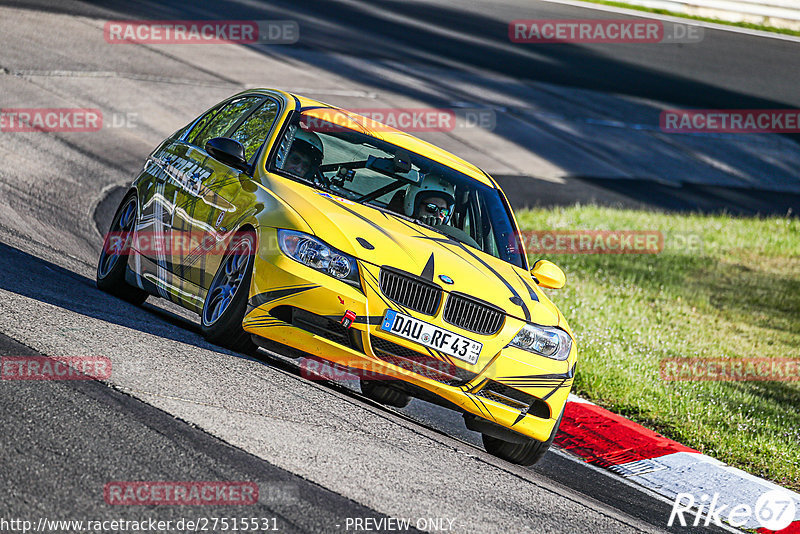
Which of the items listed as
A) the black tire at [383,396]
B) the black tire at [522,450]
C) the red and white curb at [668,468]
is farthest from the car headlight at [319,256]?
the red and white curb at [668,468]

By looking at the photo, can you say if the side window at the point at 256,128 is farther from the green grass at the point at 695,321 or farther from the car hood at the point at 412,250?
the green grass at the point at 695,321

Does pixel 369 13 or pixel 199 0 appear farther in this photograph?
pixel 369 13

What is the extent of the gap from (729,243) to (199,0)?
1479cm

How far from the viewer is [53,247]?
923 centimetres

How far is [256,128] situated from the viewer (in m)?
7.68

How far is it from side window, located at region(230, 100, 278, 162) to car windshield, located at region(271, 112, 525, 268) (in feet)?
0.63

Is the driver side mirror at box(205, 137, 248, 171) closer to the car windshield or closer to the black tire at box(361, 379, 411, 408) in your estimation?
the car windshield

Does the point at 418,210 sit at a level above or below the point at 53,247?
above

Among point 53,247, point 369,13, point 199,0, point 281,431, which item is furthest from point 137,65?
point 281,431

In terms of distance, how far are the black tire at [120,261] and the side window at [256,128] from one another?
1.03 meters

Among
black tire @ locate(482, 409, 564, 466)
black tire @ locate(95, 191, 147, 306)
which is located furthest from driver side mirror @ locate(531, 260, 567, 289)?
black tire @ locate(95, 191, 147, 306)

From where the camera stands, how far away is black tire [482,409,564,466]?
6.57 metres

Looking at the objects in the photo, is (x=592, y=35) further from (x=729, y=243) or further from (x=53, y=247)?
(x=53, y=247)

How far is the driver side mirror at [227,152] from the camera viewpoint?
6.93 metres
